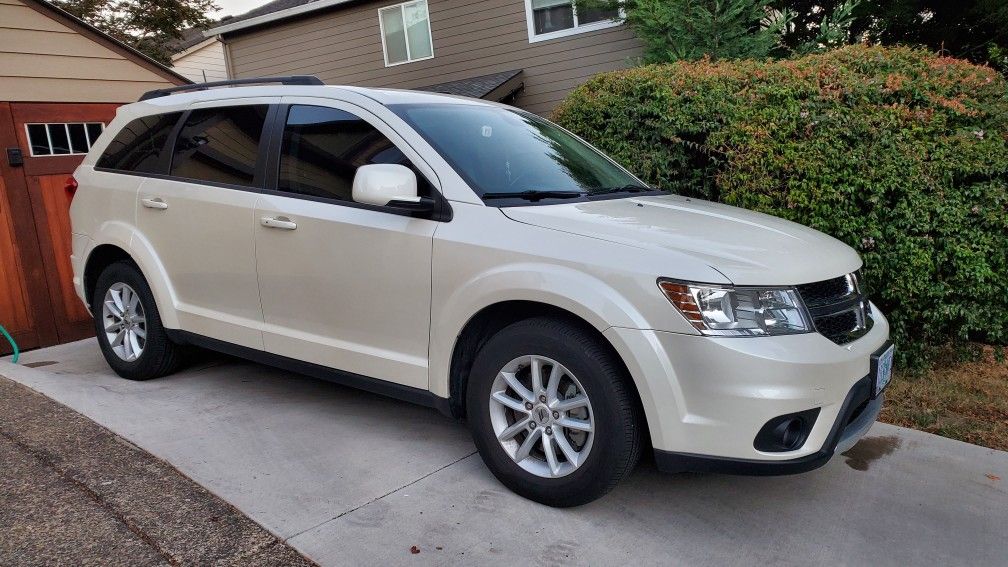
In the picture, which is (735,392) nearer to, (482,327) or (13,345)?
(482,327)

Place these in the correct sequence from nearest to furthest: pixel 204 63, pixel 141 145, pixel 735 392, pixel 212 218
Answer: pixel 735 392 < pixel 212 218 < pixel 141 145 < pixel 204 63

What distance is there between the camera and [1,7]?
6012 millimetres

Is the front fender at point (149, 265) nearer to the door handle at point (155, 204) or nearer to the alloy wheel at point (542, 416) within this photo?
the door handle at point (155, 204)

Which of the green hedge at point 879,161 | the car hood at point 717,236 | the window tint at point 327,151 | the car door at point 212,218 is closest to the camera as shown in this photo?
the car hood at point 717,236

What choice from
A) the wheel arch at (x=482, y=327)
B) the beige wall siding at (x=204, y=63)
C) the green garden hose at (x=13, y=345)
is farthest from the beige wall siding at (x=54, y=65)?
the beige wall siding at (x=204, y=63)

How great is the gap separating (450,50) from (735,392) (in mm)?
11620

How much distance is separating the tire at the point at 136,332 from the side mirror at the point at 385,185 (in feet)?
6.81

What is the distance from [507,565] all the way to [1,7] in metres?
6.23

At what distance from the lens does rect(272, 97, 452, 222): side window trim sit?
132 inches

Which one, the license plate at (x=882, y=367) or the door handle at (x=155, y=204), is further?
the door handle at (x=155, y=204)

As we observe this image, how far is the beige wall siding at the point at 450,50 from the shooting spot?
11812 millimetres

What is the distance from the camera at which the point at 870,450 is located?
3.89 metres

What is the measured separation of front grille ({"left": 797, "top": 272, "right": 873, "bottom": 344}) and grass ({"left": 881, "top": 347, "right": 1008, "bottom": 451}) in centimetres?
142

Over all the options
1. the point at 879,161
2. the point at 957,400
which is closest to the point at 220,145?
the point at 879,161
